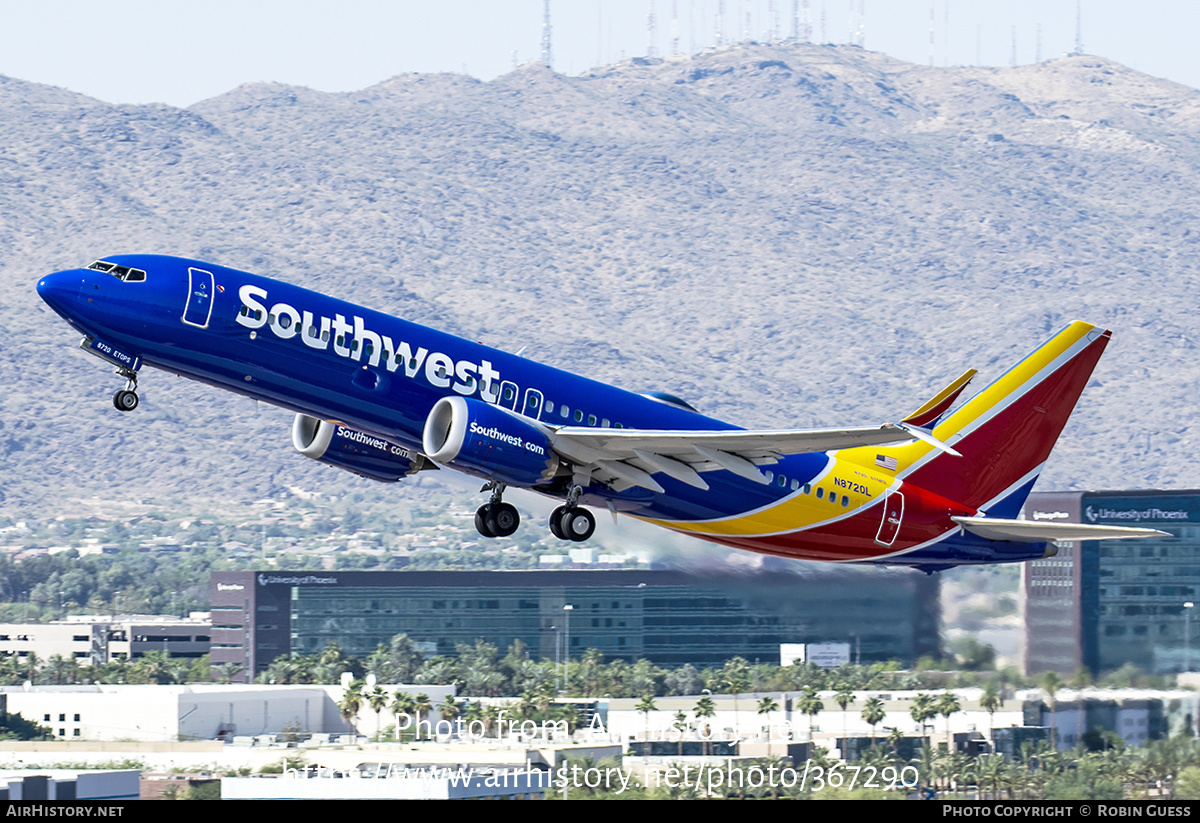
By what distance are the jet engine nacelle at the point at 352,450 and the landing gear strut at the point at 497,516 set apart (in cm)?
241

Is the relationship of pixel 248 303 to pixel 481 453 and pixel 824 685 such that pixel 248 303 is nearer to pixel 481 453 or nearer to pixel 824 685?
pixel 481 453

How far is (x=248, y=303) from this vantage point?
40.6m

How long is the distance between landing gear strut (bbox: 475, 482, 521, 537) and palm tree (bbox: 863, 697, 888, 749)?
144ft

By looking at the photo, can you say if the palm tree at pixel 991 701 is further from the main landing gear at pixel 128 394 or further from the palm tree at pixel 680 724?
the main landing gear at pixel 128 394

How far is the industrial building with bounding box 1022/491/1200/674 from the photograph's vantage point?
222ft

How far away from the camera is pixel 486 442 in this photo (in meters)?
41.4

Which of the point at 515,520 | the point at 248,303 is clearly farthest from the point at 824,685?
the point at 248,303

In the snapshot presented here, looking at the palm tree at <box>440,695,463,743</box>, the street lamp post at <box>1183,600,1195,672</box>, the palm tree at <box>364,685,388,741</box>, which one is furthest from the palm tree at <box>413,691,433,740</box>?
the street lamp post at <box>1183,600,1195,672</box>

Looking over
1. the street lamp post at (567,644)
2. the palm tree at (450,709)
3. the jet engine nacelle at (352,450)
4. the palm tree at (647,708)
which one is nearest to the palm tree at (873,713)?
the palm tree at (647,708)

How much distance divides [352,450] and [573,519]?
6429mm

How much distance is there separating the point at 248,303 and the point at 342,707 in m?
79.7

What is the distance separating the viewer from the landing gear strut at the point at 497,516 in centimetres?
4491

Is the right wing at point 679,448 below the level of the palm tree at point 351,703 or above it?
above
